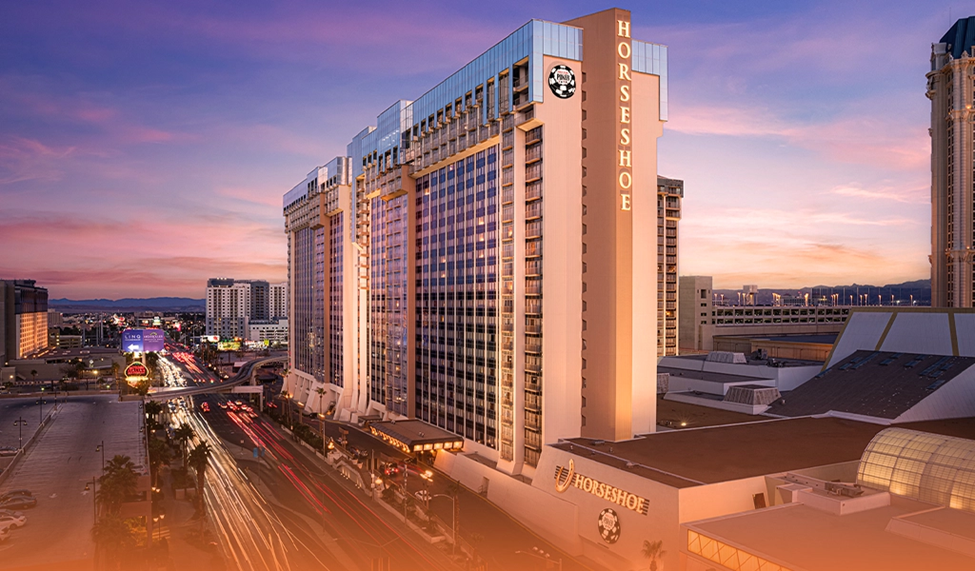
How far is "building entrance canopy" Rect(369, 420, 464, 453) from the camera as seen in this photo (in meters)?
105

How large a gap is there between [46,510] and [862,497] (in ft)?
280

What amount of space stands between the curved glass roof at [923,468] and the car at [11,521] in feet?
281

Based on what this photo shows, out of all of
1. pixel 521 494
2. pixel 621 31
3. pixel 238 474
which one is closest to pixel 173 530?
pixel 238 474

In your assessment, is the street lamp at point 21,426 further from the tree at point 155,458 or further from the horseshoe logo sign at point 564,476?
the horseshoe logo sign at point 564,476

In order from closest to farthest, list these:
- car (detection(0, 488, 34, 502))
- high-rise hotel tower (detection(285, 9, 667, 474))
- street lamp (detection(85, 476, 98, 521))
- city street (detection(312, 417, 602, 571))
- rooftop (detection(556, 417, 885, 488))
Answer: rooftop (detection(556, 417, 885, 488))
city street (detection(312, 417, 602, 571))
street lamp (detection(85, 476, 98, 521))
car (detection(0, 488, 34, 502))
high-rise hotel tower (detection(285, 9, 667, 474))

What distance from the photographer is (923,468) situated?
59.9 metres

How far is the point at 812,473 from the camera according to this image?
224ft

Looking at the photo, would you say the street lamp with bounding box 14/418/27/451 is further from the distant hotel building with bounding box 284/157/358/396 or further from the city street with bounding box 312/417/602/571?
the distant hotel building with bounding box 284/157/358/396

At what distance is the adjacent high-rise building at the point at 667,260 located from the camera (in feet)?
594

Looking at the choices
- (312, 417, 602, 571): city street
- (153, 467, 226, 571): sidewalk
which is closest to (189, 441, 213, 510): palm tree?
(153, 467, 226, 571): sidewalk

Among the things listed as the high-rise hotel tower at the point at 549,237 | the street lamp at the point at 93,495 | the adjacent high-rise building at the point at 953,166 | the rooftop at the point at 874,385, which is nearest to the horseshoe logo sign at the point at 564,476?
the high-rise hotel tower at the point at 549,237

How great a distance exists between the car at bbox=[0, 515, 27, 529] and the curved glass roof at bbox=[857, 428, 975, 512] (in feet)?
281

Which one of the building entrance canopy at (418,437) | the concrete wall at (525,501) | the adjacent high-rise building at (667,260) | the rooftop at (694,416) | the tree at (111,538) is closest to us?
the tree at (111,538)

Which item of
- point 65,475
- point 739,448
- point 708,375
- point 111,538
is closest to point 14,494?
point 65,475
